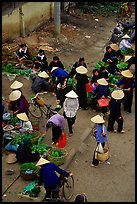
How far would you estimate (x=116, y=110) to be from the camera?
521 inches

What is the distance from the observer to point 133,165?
1223 cm

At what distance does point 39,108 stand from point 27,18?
801 cm

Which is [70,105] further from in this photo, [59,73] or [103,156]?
[59,73]

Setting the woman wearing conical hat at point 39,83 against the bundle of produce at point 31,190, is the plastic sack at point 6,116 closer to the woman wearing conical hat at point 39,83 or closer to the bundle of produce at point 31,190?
the woman wearing conical hat at point 39,83

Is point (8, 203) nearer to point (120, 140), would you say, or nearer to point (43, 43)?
point (120, 140)

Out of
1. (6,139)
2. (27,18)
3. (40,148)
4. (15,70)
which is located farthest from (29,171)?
(27,18)

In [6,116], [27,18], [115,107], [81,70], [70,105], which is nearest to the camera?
[70,105]

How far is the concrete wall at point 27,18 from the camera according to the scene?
19234 mm

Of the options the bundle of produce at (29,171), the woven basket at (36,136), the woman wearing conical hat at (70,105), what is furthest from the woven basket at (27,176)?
the woman wearing conical hat at (70,105)

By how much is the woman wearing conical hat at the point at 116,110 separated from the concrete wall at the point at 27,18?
746 cm

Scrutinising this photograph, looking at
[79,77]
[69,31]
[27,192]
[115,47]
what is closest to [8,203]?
[27,192]

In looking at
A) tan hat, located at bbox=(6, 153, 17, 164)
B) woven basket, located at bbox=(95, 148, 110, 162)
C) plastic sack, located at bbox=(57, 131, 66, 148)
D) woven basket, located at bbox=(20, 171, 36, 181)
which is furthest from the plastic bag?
tan hat, located at bbox=(6, 153, 17, 164)

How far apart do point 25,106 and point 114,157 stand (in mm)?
2925

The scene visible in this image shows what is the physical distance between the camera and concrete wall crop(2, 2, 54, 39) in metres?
19.2
